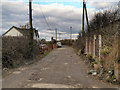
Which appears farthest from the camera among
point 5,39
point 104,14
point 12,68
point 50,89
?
point 104,14

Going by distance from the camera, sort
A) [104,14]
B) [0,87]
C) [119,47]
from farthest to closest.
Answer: [104,14] < [119,47] < [0,87]

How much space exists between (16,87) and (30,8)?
1131 centimetres

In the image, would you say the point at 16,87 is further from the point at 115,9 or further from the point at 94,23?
the point at 94,23

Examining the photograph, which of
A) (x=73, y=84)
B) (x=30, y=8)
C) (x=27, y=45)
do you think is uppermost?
(x=30, y=8)

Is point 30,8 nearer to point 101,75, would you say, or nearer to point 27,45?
point 27,45

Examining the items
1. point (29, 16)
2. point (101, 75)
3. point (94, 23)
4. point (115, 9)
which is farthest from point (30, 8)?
point (101, 75)

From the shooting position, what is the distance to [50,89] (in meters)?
5.87

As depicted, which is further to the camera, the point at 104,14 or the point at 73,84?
the point at 104,14

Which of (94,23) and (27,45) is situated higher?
(94,23)

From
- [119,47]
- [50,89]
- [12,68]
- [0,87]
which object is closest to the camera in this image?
[50,89]

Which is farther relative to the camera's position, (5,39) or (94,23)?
(94,23)

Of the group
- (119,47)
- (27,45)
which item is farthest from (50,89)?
(27,45)

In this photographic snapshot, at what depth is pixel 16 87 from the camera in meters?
6.13

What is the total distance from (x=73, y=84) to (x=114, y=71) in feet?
6.99
